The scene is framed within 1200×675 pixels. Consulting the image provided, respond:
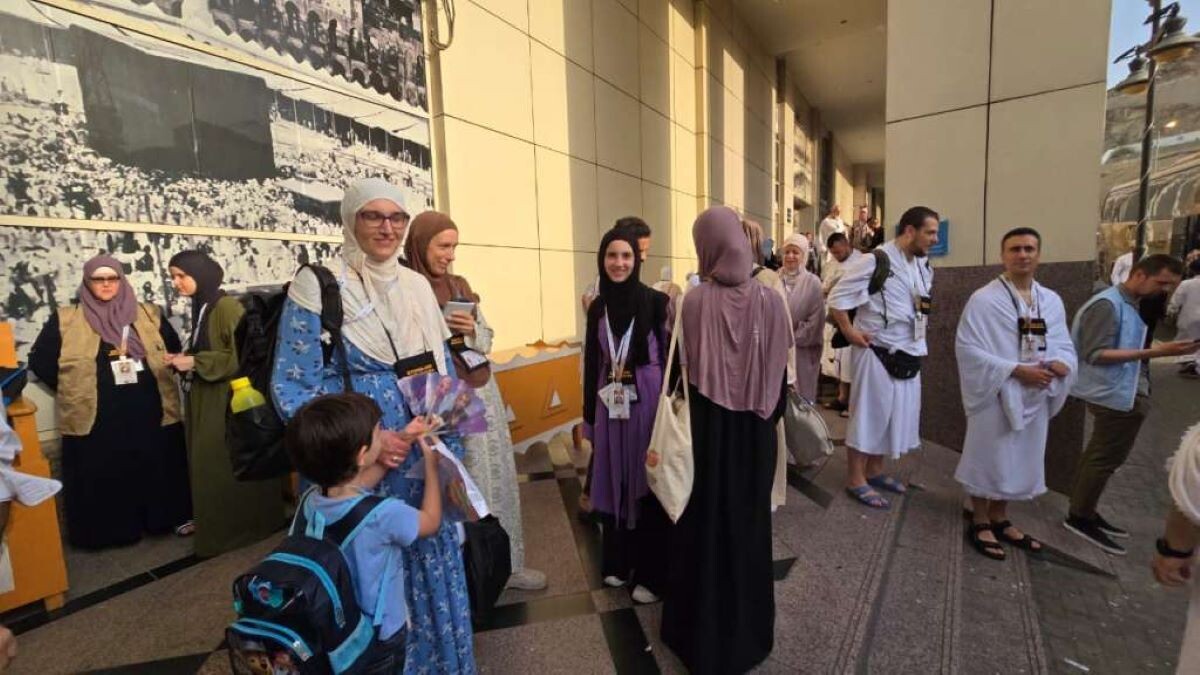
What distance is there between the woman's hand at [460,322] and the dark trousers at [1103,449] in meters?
3.47

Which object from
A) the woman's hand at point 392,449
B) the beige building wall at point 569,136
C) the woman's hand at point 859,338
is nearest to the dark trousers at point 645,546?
the woman's hand at point 392,449

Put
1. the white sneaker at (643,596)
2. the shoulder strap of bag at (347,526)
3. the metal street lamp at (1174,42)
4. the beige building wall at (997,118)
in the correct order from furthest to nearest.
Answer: the metal street lamp at (1174,42) < the beige building wall at (997,118) < the white sneaker at (643,596) < the shoulder strap of bag at (347,526)

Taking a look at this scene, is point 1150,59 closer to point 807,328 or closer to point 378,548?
point 807,328

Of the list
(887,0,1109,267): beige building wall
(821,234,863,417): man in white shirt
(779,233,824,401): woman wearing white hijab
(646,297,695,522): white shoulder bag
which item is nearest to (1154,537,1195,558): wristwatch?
(646,297,695,522): white shoulder bag

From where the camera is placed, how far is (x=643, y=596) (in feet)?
8.13

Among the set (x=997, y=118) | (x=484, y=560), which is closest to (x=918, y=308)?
(x=997, y=118)

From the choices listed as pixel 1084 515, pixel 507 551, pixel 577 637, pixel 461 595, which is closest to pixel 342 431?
pixel 461 595

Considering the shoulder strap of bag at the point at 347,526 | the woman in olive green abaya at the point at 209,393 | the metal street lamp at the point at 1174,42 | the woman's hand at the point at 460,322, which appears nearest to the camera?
the shoulder strap of bag at the point at 347,526

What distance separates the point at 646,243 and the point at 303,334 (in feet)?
6.35

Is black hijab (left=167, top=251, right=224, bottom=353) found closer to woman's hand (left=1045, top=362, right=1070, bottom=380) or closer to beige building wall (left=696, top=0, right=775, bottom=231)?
woman's hand (left=1045, top=362, right=1070, bottom=380)

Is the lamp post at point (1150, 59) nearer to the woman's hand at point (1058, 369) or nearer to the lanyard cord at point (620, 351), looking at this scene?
the woman's hand at point (1058, 369)

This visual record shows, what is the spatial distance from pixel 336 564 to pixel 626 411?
Result: 1.49m

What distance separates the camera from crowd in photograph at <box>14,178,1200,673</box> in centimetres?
145

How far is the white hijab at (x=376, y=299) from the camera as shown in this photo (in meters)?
1.55
